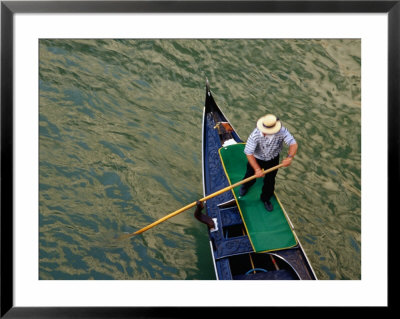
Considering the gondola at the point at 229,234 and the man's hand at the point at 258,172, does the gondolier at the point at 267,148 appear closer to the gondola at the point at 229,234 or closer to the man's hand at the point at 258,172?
the man's hand at the point at 258,172

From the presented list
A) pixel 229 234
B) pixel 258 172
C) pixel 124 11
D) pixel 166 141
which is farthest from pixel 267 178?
pixel 124 11

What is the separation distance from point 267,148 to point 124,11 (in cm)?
136

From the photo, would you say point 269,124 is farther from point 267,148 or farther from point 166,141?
point 166,141

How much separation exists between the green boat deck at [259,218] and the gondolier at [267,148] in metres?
0.06

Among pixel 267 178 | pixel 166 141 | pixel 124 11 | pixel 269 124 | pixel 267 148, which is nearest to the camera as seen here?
pixel 124 11

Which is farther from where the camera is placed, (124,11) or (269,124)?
(269,124)

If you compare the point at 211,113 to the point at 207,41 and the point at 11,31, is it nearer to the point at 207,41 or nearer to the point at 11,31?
the point at 207,41

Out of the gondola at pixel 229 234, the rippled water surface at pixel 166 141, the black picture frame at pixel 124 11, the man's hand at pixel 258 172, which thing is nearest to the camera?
the black picture frame at pixel 124 11

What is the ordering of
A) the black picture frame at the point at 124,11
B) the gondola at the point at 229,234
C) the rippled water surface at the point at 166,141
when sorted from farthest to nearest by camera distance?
1. the gondola at the point at 229,234
2. the rippled water surface at the point at 166,141
3. the black picture frame at the point at 124,11

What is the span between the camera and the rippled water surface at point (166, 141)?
2.67 m

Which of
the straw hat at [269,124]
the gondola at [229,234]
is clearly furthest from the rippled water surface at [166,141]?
the straw hat at [269,124]

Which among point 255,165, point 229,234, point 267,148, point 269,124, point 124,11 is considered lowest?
point 229,234

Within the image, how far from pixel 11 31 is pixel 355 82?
2.23 metres

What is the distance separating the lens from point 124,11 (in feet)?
8.11
